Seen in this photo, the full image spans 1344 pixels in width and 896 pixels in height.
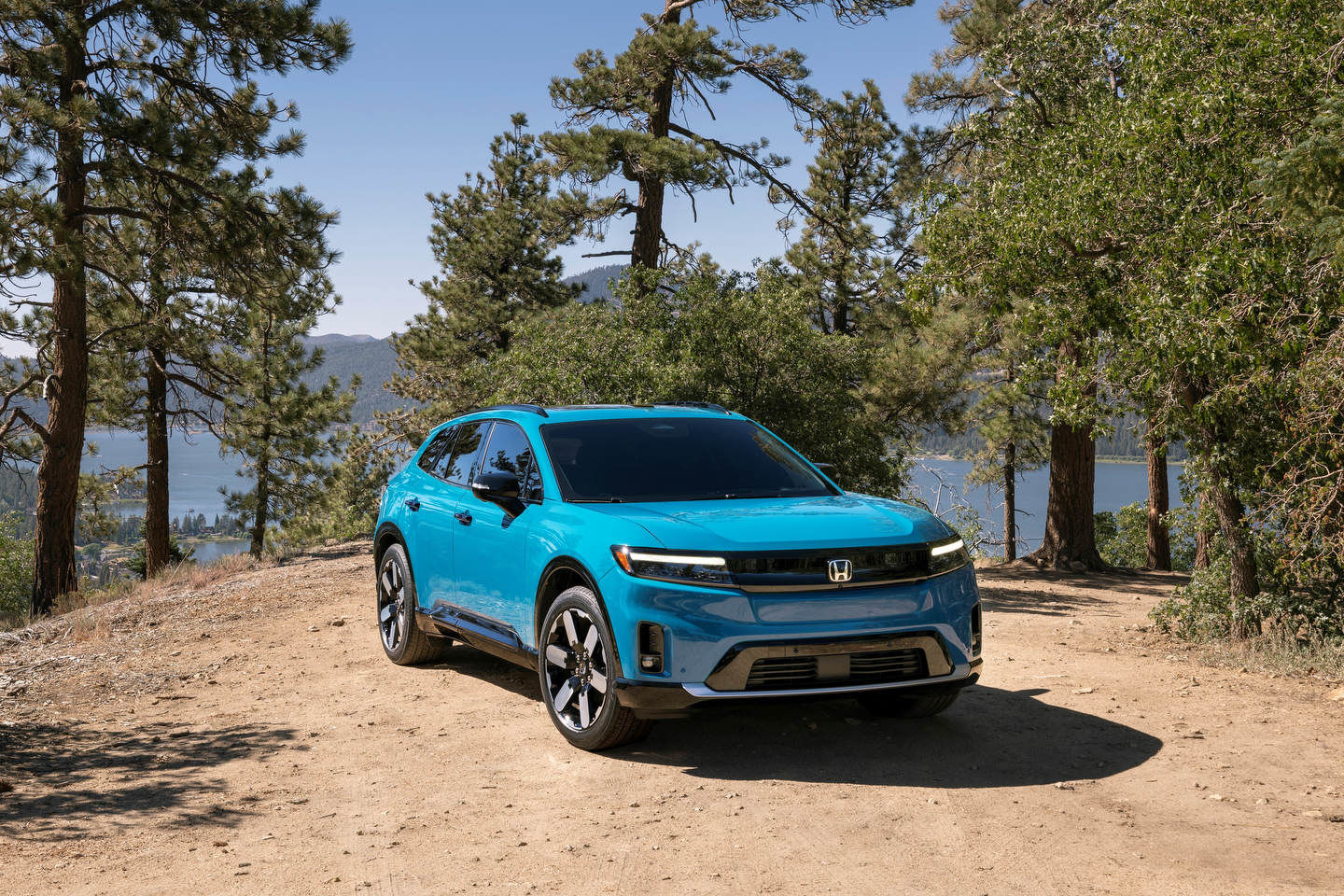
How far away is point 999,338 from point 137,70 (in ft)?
55.5

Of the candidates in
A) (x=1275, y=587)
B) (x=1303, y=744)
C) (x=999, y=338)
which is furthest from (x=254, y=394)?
(x=1303, y=744)

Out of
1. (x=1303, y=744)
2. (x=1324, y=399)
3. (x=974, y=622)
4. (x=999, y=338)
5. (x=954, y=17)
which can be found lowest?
(x=1303, y=744)

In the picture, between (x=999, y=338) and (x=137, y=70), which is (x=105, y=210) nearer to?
(x=137, y=70)

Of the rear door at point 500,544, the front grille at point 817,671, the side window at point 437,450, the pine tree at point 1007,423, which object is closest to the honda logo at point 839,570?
the front grille at point 817,671

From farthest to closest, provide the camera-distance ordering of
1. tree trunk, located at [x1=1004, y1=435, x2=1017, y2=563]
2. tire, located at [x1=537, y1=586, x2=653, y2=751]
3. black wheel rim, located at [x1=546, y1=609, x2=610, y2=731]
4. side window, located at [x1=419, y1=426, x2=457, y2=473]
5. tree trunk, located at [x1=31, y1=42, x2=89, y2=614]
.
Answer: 1. tree trunk, located at [x1=1004, y1=435, x2=1017, y2=563]
2. tree trunk, located at [x1=31, y1=42, x2=89, y2=614]
3. side window, located at [x1=419, y1=426, x2=457, y2=473]
4. black wheel rim, located at [x1=546, y1=609, x2=610, y2=731]
5. tire, located at [x1=537, y1=586, x2=653, y2=751]

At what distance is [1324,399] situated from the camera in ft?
26.9

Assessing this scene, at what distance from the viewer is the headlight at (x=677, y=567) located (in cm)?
566

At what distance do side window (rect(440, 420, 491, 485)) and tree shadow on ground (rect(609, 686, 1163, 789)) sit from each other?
2441 millimetres

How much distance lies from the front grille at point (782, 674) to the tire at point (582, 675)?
0.71m

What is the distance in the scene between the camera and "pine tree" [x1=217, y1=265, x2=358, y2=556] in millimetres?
27469

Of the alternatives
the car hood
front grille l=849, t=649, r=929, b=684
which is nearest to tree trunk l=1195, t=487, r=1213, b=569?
the car hood

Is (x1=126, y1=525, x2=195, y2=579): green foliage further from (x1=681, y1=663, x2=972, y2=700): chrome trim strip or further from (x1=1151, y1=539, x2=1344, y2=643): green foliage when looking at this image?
(x1=681, y1=663, x2=972, y2=700): chrome trim strip

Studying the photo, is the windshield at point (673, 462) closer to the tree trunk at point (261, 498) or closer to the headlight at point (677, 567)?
the headlight at point (677, 567)

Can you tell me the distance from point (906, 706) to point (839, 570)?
4.99 ft
